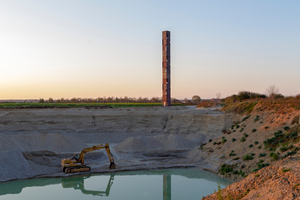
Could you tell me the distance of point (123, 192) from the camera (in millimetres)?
15969

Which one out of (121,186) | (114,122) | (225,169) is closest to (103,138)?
(114,122)

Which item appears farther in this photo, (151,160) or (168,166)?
(151,160)

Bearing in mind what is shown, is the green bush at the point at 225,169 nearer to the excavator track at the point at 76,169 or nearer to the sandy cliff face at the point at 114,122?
the excavator track at the point at 76,169

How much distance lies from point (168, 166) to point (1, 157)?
12.0 metres

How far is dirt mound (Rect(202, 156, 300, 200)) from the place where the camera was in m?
7.65

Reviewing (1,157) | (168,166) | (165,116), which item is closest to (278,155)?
(168,166)

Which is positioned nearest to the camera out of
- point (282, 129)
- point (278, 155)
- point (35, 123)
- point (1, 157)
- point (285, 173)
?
point (285, 173)

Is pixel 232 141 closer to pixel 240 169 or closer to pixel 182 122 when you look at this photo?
pixel 240 169

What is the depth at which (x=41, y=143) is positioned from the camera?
82.2ft

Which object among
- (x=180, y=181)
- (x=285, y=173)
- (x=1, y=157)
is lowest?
(x=180, y=181)

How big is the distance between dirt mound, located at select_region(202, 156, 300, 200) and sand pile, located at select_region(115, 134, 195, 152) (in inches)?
683

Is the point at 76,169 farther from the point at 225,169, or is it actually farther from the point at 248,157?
the point at 248,157

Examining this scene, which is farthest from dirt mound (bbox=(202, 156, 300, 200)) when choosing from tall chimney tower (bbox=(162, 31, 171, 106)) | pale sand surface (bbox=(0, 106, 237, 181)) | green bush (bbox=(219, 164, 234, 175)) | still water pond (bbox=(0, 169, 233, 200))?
tall chimney tower (bbox=(162, 31, 171, 106))

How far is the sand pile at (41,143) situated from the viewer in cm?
2361
